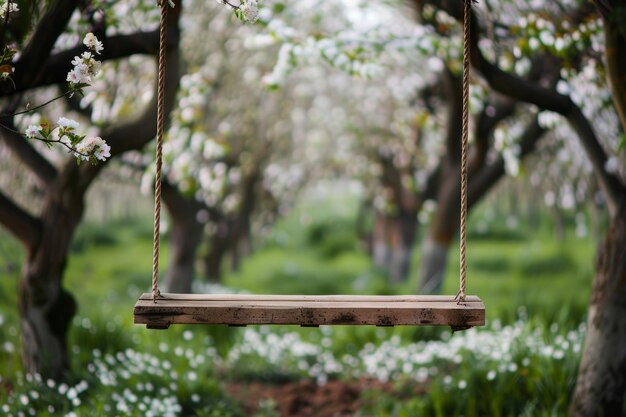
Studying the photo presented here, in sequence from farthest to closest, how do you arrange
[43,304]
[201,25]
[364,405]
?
[201,25]
[364,405]
[43,304]

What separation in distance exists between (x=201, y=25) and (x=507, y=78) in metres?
5.07

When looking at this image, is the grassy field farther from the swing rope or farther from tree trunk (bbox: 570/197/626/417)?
the swing rope

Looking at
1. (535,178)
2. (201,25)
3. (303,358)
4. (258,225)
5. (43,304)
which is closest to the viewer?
(43,304)

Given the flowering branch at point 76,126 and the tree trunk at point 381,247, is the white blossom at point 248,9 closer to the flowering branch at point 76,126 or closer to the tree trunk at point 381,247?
the flowering branch at point 76,126

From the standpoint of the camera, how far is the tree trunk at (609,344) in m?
4.65

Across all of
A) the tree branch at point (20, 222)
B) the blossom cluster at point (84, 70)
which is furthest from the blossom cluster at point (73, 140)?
the tree branch at point (20, 222)

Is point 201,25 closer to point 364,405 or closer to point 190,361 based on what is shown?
point 190,361

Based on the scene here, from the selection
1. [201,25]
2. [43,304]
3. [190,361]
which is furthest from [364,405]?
[201,25]

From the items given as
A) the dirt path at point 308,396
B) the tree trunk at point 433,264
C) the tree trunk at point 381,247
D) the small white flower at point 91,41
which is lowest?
the tree trunk at point 381,247

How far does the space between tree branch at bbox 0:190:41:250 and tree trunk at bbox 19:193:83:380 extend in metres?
0.05

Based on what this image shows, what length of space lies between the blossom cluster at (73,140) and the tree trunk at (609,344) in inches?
130

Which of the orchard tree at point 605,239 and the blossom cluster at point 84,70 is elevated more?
the blossom cluster at point 84,70

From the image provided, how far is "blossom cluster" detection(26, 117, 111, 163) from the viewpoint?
3010 millimetres

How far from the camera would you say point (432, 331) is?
737 cm
